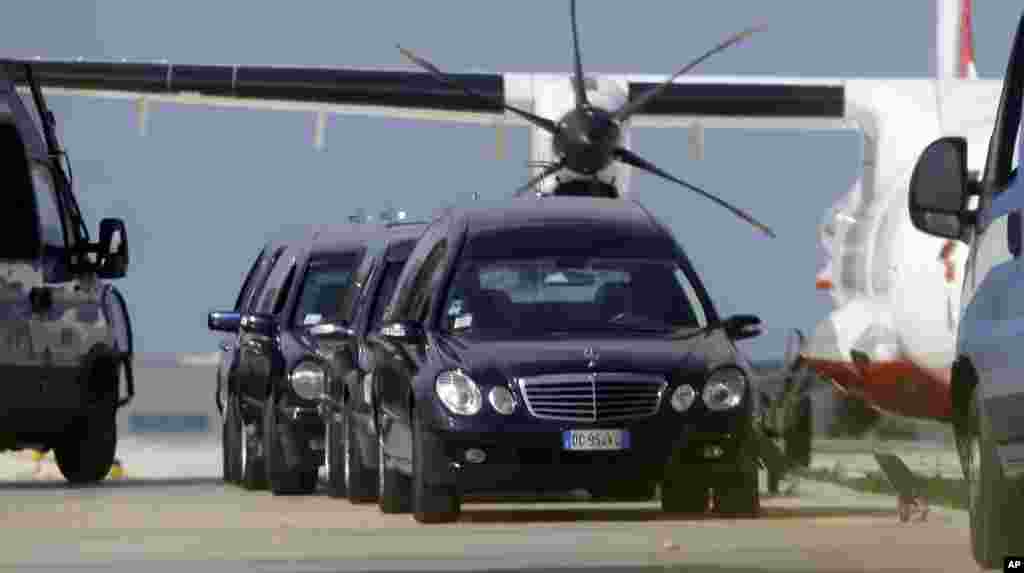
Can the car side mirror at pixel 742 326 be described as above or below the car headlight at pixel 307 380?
above

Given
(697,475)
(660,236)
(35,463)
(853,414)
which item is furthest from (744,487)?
(853,414)

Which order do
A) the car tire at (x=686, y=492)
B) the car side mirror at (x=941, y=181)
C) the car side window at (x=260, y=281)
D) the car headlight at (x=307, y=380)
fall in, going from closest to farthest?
the car side mirror at (x=941, y=181)
the car tire at (x=686, y=492)
the car headlight at (x=307, y=380)
the car side window at (x=260, y=281)

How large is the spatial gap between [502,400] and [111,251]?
21.4 ft

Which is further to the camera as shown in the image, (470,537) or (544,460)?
(544,460)

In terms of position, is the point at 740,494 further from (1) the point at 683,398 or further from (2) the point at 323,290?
Result: (2) the point at 323,290

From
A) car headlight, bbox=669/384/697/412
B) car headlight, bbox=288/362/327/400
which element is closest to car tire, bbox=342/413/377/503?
car headlight, bbox=288/362/327/400

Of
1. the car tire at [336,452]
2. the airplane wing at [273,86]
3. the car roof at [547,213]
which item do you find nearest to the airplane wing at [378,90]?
the airplane wing at [273,86]

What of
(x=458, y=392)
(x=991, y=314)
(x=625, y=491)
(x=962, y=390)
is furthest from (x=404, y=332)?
(x=991, y=314)

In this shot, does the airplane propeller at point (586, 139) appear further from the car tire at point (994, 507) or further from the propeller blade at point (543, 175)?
the car tire at point (994, 507)

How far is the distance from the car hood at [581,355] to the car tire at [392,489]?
1.12 metres

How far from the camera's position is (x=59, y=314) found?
2312 centimetres

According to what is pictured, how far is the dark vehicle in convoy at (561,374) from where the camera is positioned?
17.5 metres

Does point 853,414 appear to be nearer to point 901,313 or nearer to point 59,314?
point 901,313

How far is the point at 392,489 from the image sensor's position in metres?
19.0
